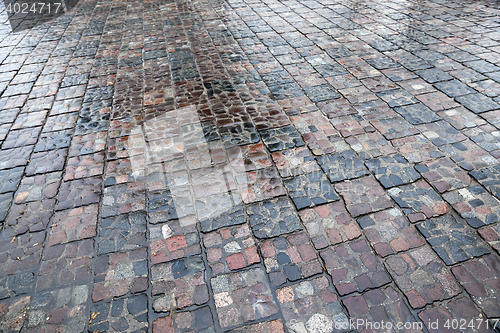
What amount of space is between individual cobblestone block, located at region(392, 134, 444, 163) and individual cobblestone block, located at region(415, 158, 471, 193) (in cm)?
11

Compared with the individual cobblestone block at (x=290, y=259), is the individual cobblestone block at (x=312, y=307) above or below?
below

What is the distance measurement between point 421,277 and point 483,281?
0.50 m

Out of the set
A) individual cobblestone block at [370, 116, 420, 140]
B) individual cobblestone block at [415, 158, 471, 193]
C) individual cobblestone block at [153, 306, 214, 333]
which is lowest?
individual cobblestone block at [153, 306, 214, 333]

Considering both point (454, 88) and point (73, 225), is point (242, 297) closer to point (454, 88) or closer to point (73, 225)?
point (73, 225)

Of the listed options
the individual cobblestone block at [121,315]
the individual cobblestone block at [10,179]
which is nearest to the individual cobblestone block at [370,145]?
the individual cobblestone block at [121,315]

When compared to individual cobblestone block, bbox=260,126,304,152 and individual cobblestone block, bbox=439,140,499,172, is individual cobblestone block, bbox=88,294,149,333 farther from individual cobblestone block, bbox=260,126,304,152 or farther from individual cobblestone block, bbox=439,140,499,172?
individual cobblestone block, bbox=439,140,499,172

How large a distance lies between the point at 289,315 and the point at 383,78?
14.4 ft

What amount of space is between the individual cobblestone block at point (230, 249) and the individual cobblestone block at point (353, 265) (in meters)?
0.70

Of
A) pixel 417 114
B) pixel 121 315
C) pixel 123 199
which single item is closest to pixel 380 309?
pixel 121 315

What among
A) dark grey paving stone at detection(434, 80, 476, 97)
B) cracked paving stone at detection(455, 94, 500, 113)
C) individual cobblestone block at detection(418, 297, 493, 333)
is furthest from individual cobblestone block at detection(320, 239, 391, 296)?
dark grey paving stone at detection(434, 80, 476, 97)

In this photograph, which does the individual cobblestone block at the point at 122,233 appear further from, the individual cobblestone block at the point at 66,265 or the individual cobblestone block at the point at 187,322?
the individual cobblestone block at the point at 187,322

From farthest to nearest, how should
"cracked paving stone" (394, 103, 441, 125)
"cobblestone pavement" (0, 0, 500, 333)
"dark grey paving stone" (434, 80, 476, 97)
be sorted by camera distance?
1. "dark grey paving stone" (434, 80, 476, 97)
2. "cracked paving stone" (394, 103, 441, 125)
3. "cobblestone pavement" (0, 0, 500, 333)

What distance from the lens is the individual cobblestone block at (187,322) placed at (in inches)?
102

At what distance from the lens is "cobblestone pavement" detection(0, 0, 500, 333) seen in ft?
8.92
